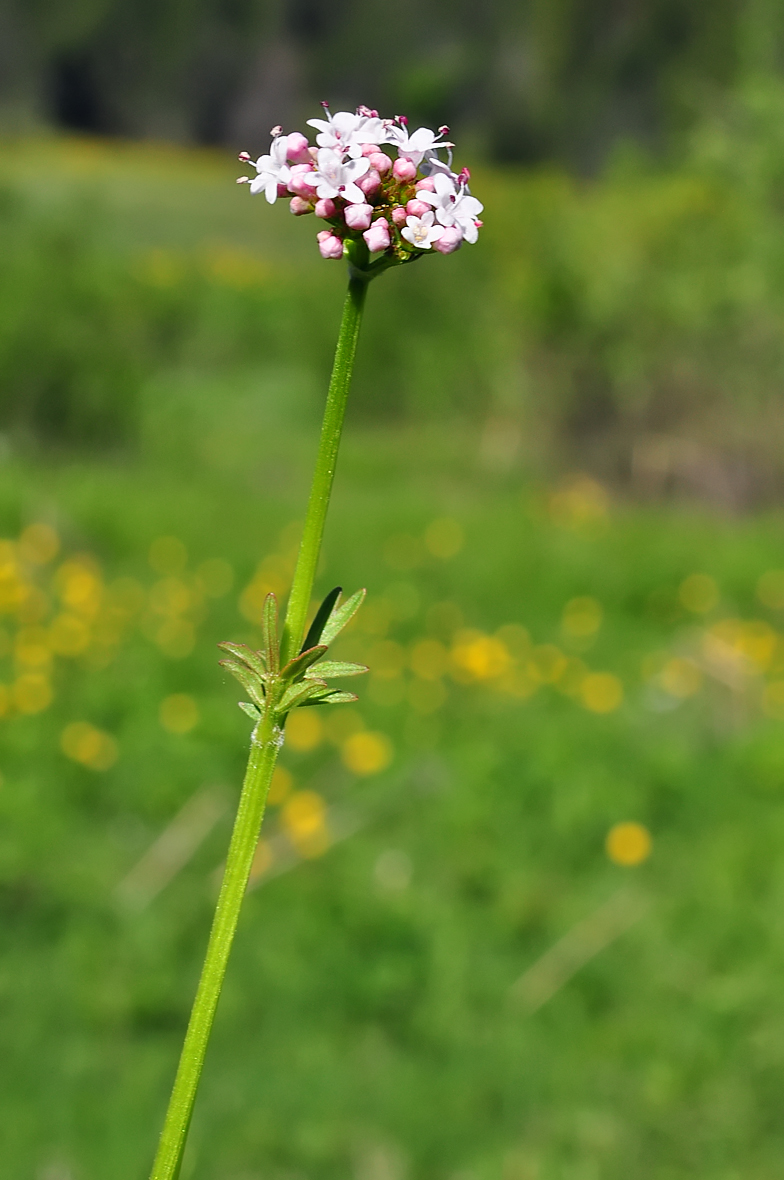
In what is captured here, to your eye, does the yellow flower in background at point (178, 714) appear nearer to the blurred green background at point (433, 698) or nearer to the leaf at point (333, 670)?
the blurred green background at point (433, 698)

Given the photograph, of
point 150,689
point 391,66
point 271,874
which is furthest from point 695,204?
point 271,874

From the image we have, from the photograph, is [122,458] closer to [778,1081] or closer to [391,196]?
[778,1081]

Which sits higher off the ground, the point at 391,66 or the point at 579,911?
the point at 391,66

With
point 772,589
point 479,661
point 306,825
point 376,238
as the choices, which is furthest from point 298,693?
point 772,589

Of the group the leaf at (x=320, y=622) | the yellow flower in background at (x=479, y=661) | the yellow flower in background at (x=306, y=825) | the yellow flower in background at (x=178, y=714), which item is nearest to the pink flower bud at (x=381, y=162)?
the leaf at (x=320, y=622)

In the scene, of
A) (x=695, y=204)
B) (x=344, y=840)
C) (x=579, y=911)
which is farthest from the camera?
(x=695, y=204)

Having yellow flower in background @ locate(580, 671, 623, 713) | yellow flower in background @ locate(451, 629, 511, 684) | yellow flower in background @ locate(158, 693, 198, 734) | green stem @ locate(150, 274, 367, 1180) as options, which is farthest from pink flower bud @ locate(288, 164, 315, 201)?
yellow flower in background @ locate(580, 671, 623, 713)
